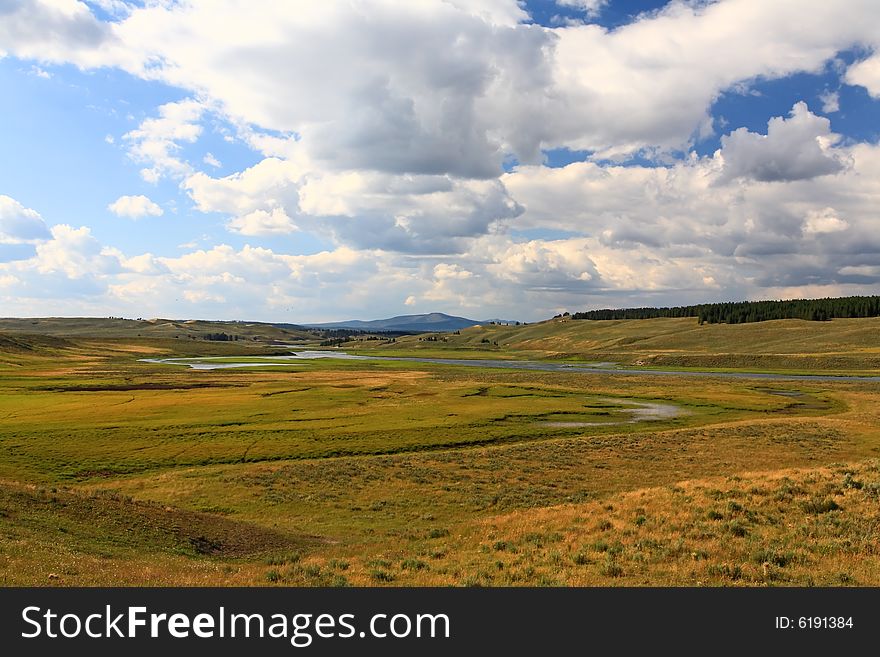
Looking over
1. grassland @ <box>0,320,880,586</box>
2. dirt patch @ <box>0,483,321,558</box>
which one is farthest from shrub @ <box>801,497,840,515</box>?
dirt patch @ <box>0,483,321,558</box>

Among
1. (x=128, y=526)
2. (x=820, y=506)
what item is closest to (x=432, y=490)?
(x=128, y=526)

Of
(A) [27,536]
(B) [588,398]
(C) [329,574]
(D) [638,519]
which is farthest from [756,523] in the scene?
(B) [588,398]

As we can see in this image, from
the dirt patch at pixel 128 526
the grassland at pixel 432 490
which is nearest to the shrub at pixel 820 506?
the grassland at pixel 432 490

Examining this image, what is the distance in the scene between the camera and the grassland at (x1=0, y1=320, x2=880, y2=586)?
55.9 feet

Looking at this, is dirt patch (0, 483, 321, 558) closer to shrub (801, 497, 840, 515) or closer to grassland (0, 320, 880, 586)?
grassland (0, 320, 880, 586)

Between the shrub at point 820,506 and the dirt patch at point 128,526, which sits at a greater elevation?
the shrub at point 820,506

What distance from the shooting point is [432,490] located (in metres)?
34.9

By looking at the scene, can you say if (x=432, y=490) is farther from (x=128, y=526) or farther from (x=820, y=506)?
(x=820, y=506)

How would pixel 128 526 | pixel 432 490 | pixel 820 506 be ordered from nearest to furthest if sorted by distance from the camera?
1. pixel 820 506
2. pixel 128 526
3. pixel 432 490

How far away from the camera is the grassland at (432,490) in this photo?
1703 cm

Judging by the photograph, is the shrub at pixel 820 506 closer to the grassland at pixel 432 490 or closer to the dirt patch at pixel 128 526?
the grassland at pixel 432 490

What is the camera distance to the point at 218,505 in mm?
32219
